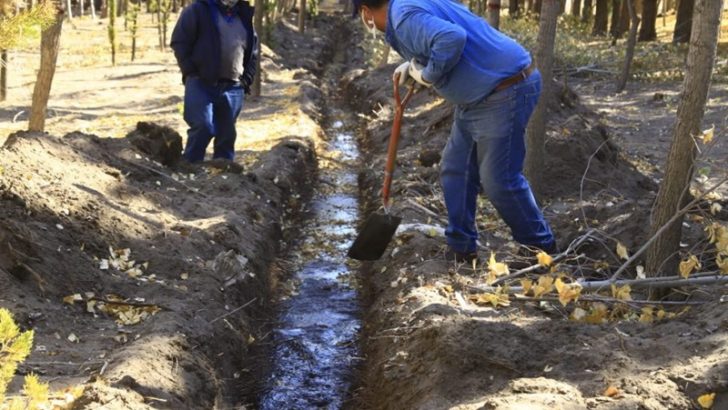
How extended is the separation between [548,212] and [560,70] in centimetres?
1121

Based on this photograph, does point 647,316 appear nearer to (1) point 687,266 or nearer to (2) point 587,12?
(1) point 687,266

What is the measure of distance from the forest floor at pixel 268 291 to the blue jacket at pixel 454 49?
1.24 metres

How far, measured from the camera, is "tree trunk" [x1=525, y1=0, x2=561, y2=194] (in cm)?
626

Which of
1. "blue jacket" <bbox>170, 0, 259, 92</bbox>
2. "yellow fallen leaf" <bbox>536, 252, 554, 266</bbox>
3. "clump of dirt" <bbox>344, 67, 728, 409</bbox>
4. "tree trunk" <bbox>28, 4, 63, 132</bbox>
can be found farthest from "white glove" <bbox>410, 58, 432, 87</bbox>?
"tree trunk" <bbox>28, 4, 63, 132</bbox>

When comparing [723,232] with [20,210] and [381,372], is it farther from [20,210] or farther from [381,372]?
[20,210]

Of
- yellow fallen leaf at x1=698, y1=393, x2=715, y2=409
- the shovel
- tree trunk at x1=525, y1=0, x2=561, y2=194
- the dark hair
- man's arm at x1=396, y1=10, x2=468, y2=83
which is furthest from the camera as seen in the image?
tree trunk at x1=525, y1=0, x2=561, y2=194

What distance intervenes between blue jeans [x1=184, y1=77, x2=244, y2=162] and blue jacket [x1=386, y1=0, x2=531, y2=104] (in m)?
3.50

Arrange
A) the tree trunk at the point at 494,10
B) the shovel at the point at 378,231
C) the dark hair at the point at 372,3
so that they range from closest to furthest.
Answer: the dark hair at the point at 372,3 < the shovel at the point at 378,231 < the tree trunk at the point at 494,10

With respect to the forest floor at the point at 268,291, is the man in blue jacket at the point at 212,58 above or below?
above

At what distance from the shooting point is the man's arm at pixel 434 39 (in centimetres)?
450

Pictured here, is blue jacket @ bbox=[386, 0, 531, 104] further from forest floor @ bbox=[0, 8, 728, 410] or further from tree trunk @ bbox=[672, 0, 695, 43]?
tree trunk @ bbox=[672, 0, 695, 43]

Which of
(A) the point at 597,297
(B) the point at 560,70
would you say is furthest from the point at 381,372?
(B) the point at 560,70

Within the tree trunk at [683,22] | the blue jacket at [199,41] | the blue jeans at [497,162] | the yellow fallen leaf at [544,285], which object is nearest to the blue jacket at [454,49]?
the blue jeans at [497,162]

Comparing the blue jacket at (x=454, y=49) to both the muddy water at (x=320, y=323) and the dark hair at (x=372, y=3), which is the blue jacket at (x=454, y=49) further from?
the muddy water at (x=320, y=323)
